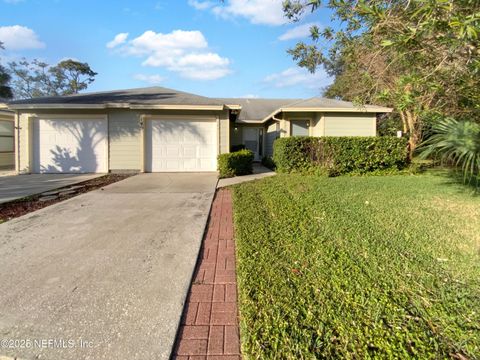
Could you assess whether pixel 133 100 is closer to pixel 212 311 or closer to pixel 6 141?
pixel 6 141

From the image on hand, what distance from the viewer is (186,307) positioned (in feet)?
8.07

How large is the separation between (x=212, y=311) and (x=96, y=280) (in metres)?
1.35

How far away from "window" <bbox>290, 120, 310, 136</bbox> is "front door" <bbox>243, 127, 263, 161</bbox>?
4888 mm

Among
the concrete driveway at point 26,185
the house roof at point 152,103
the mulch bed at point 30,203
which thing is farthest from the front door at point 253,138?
the mulch bed at point 30,203

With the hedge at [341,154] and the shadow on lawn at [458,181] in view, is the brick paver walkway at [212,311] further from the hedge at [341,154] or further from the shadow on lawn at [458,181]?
the hedge at [341,154]

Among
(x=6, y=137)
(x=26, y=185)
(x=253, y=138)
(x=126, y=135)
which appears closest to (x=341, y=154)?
(x=126, y=135)

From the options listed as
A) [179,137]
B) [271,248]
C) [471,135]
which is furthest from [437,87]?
[179,137]

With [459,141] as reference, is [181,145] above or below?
above

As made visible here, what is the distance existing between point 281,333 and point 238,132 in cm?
1686

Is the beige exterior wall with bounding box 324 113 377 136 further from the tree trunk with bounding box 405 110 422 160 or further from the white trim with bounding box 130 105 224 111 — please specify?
the white trim with bounding box 130 105 224 111

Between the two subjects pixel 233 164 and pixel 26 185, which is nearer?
pixel 26 185

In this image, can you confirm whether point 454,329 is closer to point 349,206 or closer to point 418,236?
point 418,236

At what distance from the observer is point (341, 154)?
10.4 m

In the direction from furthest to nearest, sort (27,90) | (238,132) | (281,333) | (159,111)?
1. (27,90)
2. (238,132)
3. (159,111)
4. (281,333)
